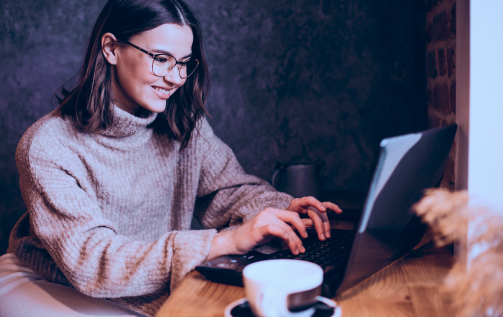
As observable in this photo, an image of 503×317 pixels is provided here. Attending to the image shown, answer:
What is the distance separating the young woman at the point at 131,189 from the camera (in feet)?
2.62

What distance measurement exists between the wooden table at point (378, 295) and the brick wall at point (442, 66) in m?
0.44

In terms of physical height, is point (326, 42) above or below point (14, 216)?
above

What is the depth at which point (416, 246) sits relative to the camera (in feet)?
2.83

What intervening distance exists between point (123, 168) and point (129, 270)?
510 mm

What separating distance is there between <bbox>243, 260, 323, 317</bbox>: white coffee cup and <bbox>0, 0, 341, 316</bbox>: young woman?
24 centimetres

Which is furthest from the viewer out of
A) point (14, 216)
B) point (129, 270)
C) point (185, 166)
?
point (14, 216)

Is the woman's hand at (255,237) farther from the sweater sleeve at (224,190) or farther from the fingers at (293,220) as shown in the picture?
the sweater sleeve at (224,190)

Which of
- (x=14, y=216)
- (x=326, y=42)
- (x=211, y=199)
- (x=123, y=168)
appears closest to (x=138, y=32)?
(x=123, y=168)

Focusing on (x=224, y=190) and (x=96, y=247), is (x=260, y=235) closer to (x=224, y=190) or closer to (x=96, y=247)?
(x=96, y=247)

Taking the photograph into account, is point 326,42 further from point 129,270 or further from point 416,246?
point 129,270

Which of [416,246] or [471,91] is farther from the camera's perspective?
[416,246]

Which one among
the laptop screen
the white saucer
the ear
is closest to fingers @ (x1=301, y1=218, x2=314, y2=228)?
the laptop screen

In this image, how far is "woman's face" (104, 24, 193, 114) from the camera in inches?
45.0

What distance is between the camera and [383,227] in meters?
0.60
